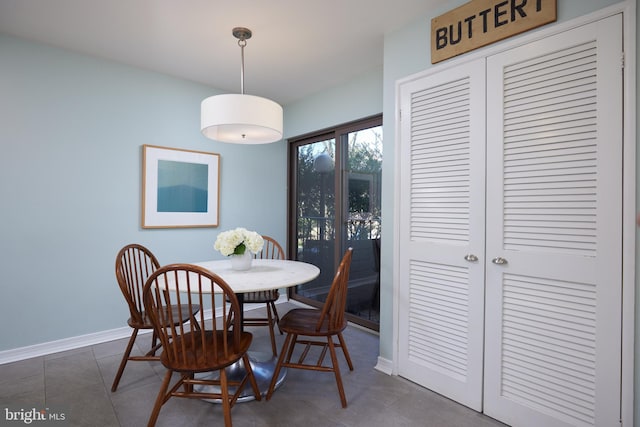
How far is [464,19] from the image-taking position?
1.96m

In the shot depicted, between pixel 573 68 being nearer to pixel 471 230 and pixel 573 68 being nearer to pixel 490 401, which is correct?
pixel 471 230

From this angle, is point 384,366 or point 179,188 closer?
point 384,366

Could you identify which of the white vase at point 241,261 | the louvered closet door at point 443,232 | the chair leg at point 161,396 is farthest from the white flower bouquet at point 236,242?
the louvered closet door at point 443,232

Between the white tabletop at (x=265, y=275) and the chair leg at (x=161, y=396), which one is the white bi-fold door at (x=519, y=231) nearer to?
the white tabletop at (x=265, y=275)

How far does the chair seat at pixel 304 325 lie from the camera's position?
1970 millimetres

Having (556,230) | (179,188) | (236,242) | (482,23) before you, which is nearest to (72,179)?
(179,188)

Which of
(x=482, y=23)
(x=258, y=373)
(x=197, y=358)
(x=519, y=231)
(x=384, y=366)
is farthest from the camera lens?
(x=384, y=366)

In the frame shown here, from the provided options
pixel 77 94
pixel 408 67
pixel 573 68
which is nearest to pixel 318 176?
pixel 408 67

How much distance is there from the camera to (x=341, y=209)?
348 cm

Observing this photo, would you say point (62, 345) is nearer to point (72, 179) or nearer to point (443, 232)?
point (72, 179)

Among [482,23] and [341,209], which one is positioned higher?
[482,23]

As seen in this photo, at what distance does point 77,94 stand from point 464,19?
118 inches

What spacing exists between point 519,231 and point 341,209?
6.32ft

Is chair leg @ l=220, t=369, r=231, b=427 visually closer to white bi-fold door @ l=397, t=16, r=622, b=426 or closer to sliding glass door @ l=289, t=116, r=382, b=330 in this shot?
white bi-fold door @ l=397, t=16, r=622, b=426
